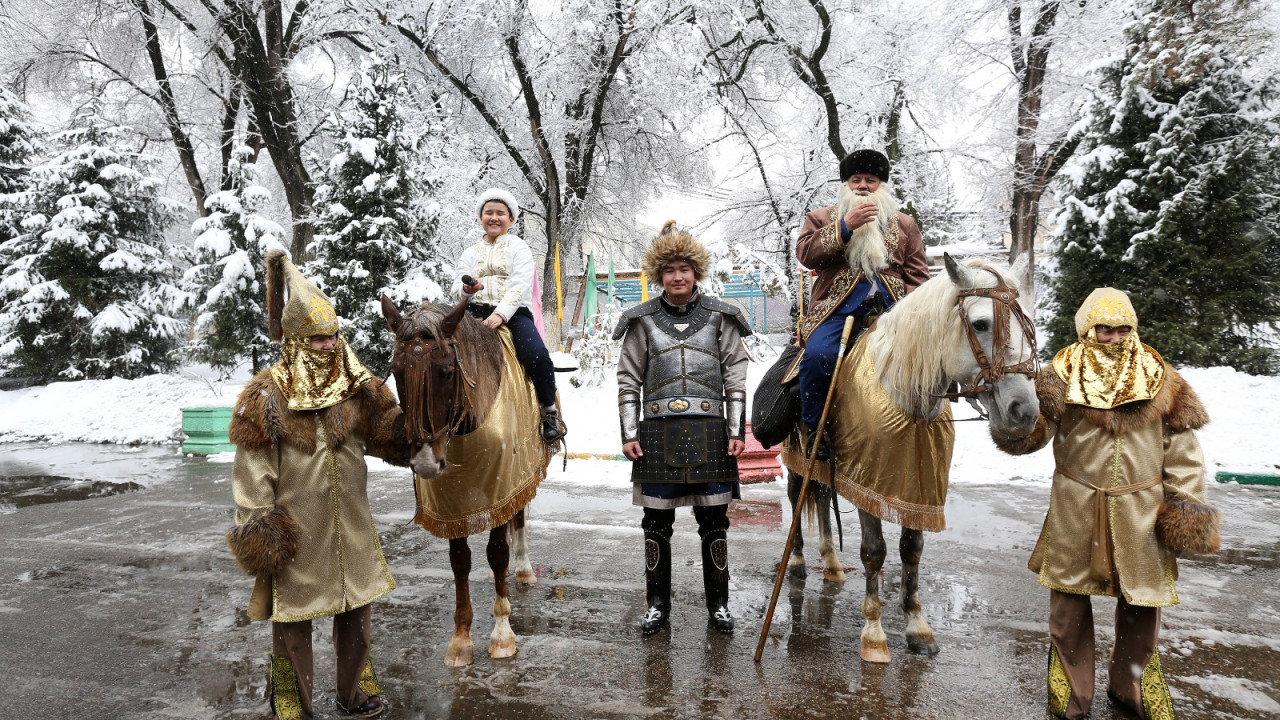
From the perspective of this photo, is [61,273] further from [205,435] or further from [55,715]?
[55,715]

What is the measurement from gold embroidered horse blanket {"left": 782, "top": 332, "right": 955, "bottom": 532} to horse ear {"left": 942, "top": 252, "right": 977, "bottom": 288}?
2.42ft

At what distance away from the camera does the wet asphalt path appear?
135 inches

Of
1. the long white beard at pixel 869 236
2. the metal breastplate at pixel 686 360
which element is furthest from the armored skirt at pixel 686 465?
the long white beard at pixel 869 236

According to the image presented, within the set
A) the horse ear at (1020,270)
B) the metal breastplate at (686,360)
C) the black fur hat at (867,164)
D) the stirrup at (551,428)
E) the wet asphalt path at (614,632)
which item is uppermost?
the black fur hat at (867,164)

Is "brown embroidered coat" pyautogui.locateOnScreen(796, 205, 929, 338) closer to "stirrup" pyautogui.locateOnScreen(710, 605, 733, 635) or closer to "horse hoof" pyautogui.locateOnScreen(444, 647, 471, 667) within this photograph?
"stirrup" pyautogui.locateOnScreen(710, 605, 733, 635)

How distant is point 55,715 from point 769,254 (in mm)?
13971

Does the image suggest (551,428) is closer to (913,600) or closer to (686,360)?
(686,360)

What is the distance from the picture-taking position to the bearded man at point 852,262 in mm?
4043

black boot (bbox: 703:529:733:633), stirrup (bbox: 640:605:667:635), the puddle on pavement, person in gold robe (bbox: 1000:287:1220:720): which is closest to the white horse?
person in gold robe (bbox: 1000:287:1220:720)

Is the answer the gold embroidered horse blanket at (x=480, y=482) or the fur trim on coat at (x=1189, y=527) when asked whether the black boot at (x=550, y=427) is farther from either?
the fur trim on coat at (x=1189, y=527)

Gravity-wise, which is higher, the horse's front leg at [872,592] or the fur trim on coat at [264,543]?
the fur trim on coat at [264,543]

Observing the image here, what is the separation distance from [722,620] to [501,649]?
4.14 feet

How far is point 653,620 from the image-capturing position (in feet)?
13.8

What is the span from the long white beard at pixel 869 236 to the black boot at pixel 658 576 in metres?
1.97
